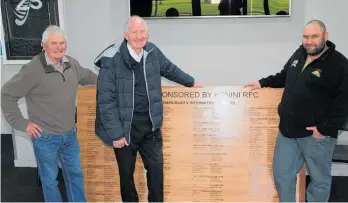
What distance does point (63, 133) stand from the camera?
9.48 feet

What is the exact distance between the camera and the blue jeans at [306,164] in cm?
277

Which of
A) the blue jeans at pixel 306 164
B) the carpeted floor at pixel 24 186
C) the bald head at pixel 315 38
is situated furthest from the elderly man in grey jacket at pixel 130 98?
the carpeted floor at pixel 24 186

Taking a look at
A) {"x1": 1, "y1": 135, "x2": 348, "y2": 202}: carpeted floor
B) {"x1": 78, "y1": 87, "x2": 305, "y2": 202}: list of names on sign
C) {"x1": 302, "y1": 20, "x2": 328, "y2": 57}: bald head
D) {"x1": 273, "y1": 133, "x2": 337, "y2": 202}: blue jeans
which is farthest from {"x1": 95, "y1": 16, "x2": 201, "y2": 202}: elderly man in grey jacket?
{"x1": 1, "y1": 135, "x2": 348, "y2": 202}: carpeted floor

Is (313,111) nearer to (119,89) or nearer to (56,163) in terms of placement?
(119,89)

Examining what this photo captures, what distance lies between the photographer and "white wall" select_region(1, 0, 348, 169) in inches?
154

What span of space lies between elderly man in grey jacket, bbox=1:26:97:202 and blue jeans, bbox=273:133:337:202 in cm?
158

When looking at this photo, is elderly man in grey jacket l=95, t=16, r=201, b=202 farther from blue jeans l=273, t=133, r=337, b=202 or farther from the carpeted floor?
the carpeted floor

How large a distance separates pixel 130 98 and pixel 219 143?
3.10 ft

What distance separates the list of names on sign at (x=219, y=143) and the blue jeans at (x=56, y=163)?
22.1 inches

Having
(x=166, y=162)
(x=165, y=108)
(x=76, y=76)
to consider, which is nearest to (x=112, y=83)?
(x=76, y=76)

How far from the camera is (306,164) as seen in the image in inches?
114

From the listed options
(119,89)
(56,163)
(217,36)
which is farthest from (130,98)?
(217,36)

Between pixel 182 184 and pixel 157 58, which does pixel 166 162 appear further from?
pixel 157 58

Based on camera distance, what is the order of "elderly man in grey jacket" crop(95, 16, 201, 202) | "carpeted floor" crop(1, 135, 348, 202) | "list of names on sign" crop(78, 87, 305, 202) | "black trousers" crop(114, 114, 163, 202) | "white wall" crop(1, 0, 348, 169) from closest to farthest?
1. "elderly man in grey jacket" crop(95, 16, 201, 202)
2. "black trousers" crop(114, 114, 163, 202)
3. "list of names on sign" crop(78, 87, 305, 202)
4. "carpeted floor" crop(1, 135, 348, 202)
5. "white wall" crop(1, 0, 348, 169)
